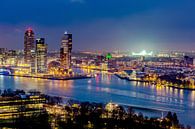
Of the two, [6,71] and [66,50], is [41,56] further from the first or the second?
[66,50]

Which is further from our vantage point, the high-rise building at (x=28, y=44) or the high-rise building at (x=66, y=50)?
the high-rise building at (x=28, y=44)

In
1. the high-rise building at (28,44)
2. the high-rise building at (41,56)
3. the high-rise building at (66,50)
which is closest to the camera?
the high-rise building at (41,56)

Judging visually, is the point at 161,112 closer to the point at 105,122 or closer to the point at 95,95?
the point at 105,122

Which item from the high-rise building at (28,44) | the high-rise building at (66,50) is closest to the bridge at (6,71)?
the high-rise building at (28,44)

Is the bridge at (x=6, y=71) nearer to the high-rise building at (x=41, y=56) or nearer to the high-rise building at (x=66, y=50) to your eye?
the high-rise building at (x=41, y=56)

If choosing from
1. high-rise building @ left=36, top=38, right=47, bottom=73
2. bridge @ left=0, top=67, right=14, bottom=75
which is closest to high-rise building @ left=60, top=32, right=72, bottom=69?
high-rise building @ left=36, top=38, right=47, bottom=73

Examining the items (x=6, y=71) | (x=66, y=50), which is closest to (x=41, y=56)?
(x=6, y=71)

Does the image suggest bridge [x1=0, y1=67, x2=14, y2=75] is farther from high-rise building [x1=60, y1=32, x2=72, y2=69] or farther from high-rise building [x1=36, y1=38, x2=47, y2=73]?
high-rise building [x1=60, y1=32, x2=72, y2=69]
